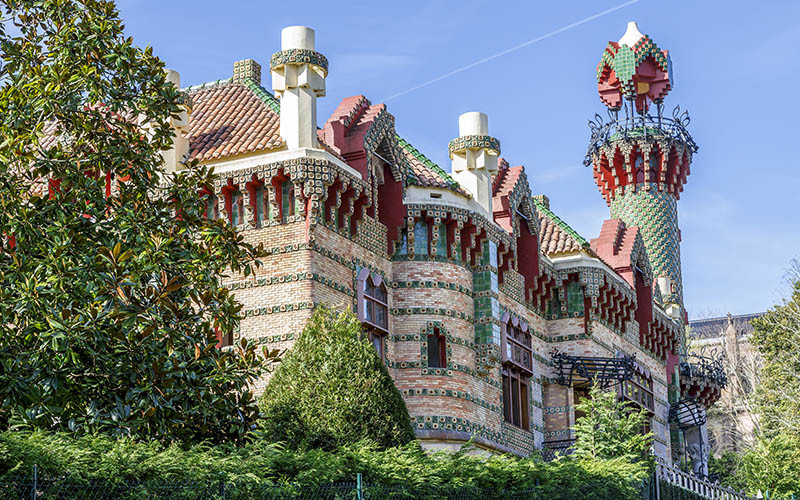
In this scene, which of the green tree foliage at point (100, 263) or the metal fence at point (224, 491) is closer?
the metal fence at point (224, 491)

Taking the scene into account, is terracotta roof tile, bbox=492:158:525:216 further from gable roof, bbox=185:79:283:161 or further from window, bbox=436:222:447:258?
gable roof, bbox=185:79:283:161

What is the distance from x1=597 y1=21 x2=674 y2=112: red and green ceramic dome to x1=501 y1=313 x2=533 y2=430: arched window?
17754mm

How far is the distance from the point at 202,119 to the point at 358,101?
12.1ft

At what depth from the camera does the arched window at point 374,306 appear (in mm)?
26125

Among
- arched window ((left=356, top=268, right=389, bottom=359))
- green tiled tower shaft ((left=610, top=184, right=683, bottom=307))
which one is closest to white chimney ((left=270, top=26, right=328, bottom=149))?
arched window ((left=356, top=268, right=389, bottom=359))

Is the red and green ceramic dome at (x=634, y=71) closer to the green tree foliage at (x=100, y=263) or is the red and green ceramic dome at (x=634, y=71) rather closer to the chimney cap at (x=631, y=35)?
the chimney cap at (x=631, y=35)

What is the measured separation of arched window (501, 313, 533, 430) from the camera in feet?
98.6

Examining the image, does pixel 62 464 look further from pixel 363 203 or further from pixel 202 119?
pixel 202 119

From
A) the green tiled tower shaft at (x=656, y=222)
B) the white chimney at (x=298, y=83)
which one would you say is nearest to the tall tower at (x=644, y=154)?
the green tiled tower shaft at (x=656, y=222)

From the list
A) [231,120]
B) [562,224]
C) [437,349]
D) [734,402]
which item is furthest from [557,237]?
[734,402]

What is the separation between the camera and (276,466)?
A: 16.9 m

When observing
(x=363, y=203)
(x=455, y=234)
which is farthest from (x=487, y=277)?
(x=363, y=203)

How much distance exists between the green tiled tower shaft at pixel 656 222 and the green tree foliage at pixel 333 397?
25411mm

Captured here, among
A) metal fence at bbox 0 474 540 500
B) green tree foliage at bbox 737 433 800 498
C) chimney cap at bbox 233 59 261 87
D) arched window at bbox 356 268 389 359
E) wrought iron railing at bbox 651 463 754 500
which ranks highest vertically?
chimney cap at bbox 233 59 261 87
